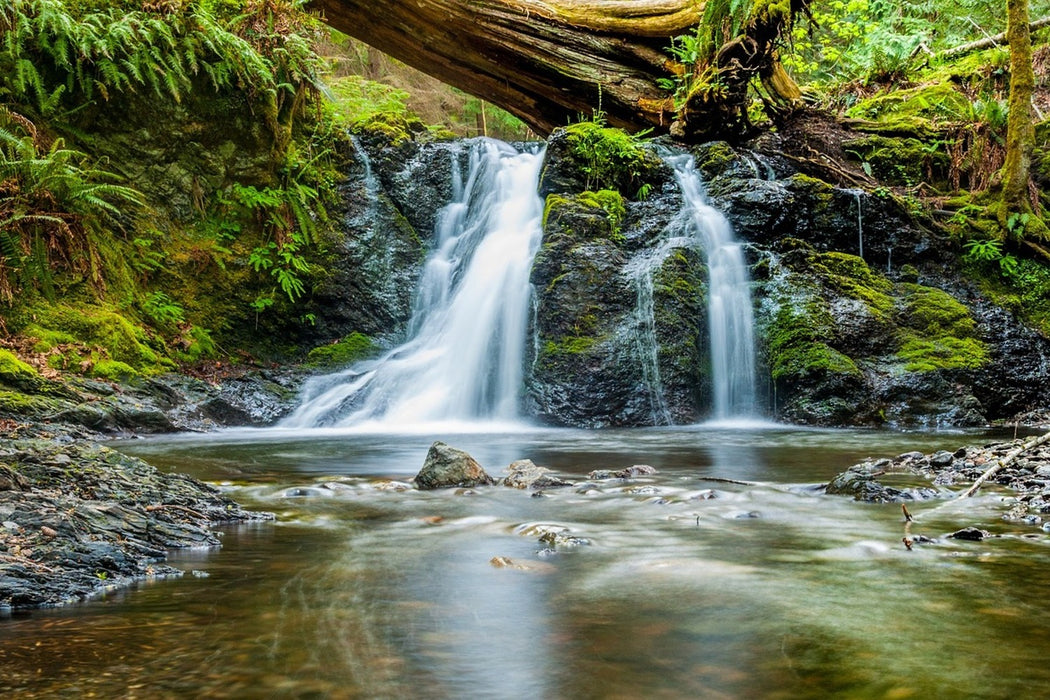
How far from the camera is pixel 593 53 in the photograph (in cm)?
1134

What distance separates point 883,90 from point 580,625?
1390 cm

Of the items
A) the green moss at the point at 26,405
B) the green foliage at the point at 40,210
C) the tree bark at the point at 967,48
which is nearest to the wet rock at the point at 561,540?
the green moss at the point at 26,405

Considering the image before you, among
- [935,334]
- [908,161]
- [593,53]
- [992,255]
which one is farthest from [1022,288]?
[593,53]

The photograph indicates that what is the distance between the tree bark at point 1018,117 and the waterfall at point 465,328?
20.2 feet

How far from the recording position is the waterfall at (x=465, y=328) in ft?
28.7

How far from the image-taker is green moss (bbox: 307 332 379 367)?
9688mm

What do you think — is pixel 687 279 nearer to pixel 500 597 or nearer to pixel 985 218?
pixel 985 218

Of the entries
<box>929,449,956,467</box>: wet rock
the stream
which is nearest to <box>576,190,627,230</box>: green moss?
<box>929,449,956,467</box>: wet rock

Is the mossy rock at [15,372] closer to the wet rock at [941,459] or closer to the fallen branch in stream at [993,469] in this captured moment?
the fallen branch in stream at [993,469]

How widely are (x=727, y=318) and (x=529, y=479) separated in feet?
17.6

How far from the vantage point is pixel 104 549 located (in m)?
2.52

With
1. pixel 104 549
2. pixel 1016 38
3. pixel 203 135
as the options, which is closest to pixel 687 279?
pixel 1016 38

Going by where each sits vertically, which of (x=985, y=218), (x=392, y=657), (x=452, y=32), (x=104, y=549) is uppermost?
(x=452, y=32)

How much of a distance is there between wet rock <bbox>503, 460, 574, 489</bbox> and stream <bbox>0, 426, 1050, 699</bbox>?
293 millimetres
